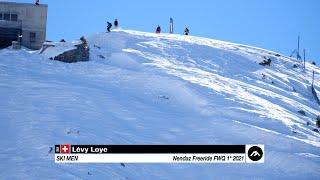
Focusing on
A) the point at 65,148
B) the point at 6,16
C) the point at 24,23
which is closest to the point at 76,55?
the point at 24,23

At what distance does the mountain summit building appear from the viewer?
52.4 metres

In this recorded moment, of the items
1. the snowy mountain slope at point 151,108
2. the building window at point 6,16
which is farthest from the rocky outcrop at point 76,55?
the building window at point 6,16

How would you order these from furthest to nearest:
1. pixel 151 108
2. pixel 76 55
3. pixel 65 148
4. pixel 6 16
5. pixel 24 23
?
pixel 6 16
pixel 24 23
pixel 76 55
pixel 151 108
pixel 65 148

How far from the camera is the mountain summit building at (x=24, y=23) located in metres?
52.4

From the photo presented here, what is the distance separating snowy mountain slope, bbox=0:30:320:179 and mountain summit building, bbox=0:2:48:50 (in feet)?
15.2

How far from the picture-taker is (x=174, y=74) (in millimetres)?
42000

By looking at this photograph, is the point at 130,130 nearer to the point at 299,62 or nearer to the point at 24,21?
the point at 24,21

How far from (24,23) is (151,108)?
78.5 ft

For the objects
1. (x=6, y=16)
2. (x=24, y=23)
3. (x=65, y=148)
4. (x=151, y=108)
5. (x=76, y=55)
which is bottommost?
(x=65, y=148)

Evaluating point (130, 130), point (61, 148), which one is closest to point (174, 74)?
point (130, 130)

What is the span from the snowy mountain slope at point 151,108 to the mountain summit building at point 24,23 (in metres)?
4.64

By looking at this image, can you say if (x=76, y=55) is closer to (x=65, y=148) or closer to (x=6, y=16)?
(x=6, y=16)

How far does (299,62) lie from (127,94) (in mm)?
30272

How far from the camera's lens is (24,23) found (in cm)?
5328
